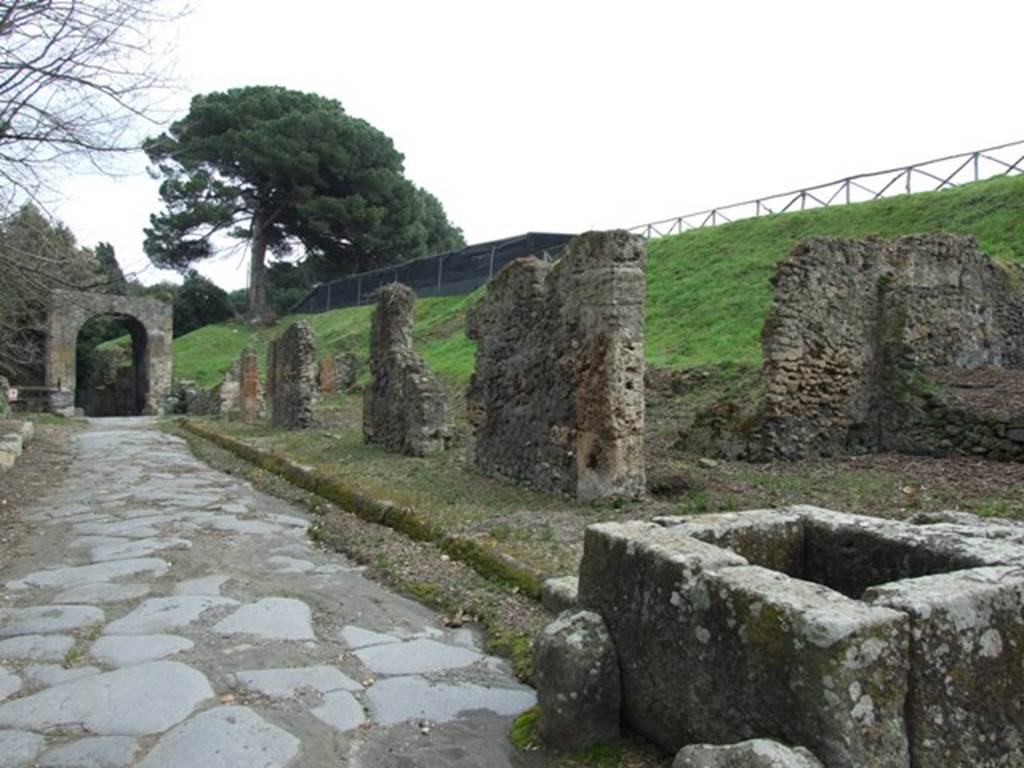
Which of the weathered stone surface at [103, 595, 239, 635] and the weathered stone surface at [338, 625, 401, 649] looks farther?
the weathered stone surface at [103, 595, 239, 635]

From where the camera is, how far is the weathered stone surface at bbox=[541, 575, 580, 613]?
12.1 feet

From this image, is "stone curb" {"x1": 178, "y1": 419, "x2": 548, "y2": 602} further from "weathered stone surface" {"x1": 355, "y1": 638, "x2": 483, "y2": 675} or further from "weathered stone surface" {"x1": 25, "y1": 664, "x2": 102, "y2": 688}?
"weathered stone surface" {"x1": 25, "y1": 664, "x2": 102, "y2": 688}

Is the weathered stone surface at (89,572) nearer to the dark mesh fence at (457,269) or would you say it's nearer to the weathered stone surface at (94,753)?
the weathered stone surface at (94,753)

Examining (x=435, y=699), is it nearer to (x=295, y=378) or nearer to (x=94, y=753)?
(x=94, y=753)

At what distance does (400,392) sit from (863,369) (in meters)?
6.28

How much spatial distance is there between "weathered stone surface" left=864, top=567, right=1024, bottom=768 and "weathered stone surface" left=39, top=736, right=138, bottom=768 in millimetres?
2357

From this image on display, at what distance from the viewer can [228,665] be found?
3.33 metres

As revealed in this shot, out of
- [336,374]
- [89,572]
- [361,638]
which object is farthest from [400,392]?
[336,374]

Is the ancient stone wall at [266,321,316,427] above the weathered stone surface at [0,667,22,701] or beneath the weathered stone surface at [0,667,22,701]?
above

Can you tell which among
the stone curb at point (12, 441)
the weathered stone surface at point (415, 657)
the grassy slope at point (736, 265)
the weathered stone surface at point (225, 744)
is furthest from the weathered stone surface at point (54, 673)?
the grassy slope at point (736, 265)

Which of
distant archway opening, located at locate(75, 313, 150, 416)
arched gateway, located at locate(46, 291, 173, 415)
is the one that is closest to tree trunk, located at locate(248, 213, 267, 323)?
distant archway opening, located at locate(75, 313, 150, 416)

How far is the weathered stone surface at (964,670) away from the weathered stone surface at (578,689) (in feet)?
2.98

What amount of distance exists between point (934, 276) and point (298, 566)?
981 centimetres

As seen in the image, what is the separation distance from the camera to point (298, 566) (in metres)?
5.20
